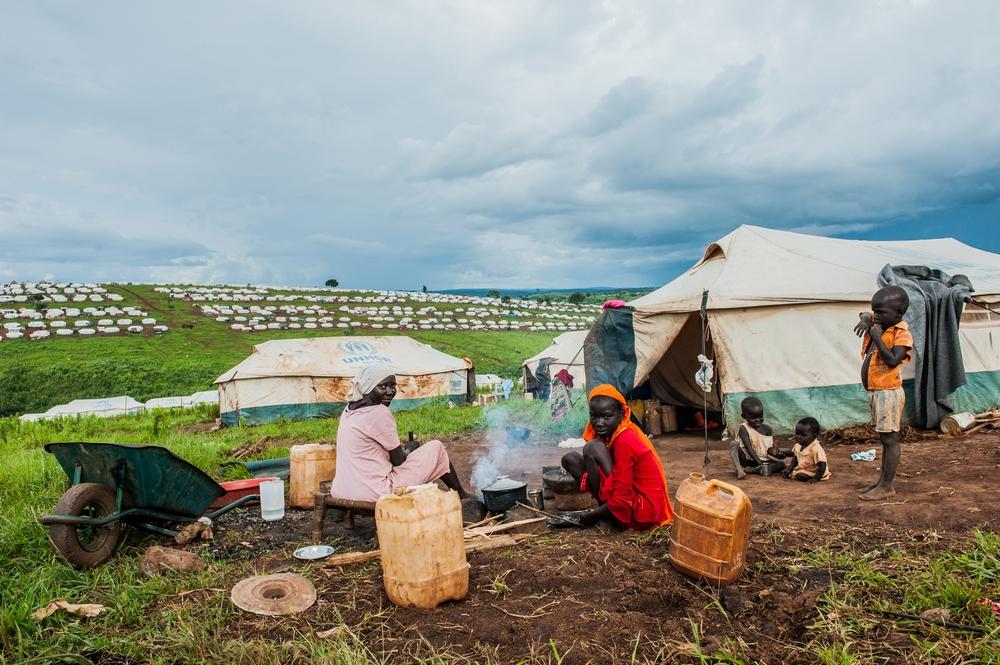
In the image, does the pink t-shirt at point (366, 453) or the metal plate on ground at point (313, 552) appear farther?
the pink t-shirt at point (366, 453)

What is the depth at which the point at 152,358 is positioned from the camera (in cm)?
Result: 3153

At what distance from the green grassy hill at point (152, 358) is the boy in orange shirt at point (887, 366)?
28.5 m

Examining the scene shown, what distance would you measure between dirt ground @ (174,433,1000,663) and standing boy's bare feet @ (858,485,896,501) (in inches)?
3.3

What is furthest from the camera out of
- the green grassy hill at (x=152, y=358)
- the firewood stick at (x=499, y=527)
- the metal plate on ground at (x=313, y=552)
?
the green grassy hill at (x=152, y=358)

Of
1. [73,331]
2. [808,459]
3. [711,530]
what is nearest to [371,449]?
[711,530]

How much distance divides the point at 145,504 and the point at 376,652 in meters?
2.52

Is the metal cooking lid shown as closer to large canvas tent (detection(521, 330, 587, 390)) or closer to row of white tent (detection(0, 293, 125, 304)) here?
large canvas tent (detection(521, 330, 587, 390))

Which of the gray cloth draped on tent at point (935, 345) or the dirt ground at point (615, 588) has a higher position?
the gray cloth draped on tent at point (935, 345)

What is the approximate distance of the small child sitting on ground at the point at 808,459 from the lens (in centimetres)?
554

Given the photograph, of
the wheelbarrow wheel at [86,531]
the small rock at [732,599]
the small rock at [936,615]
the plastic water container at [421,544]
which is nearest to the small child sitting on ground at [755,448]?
the small rock at [732,599]

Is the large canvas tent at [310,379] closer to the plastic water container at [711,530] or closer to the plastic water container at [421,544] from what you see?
the plastic water container at [421,544]

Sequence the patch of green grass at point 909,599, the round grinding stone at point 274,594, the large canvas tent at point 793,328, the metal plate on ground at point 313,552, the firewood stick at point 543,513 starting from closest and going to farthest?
1. the patch of green grass at point 909,599
2. the round grinding stone at point 274,594
3. the metal plate on ground at point 313,552
4. the firewood stick at point 543,513
5. the large canvas tent at point 793,328

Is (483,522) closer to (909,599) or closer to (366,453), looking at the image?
(366,453)

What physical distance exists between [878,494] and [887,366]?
39.2 inches
